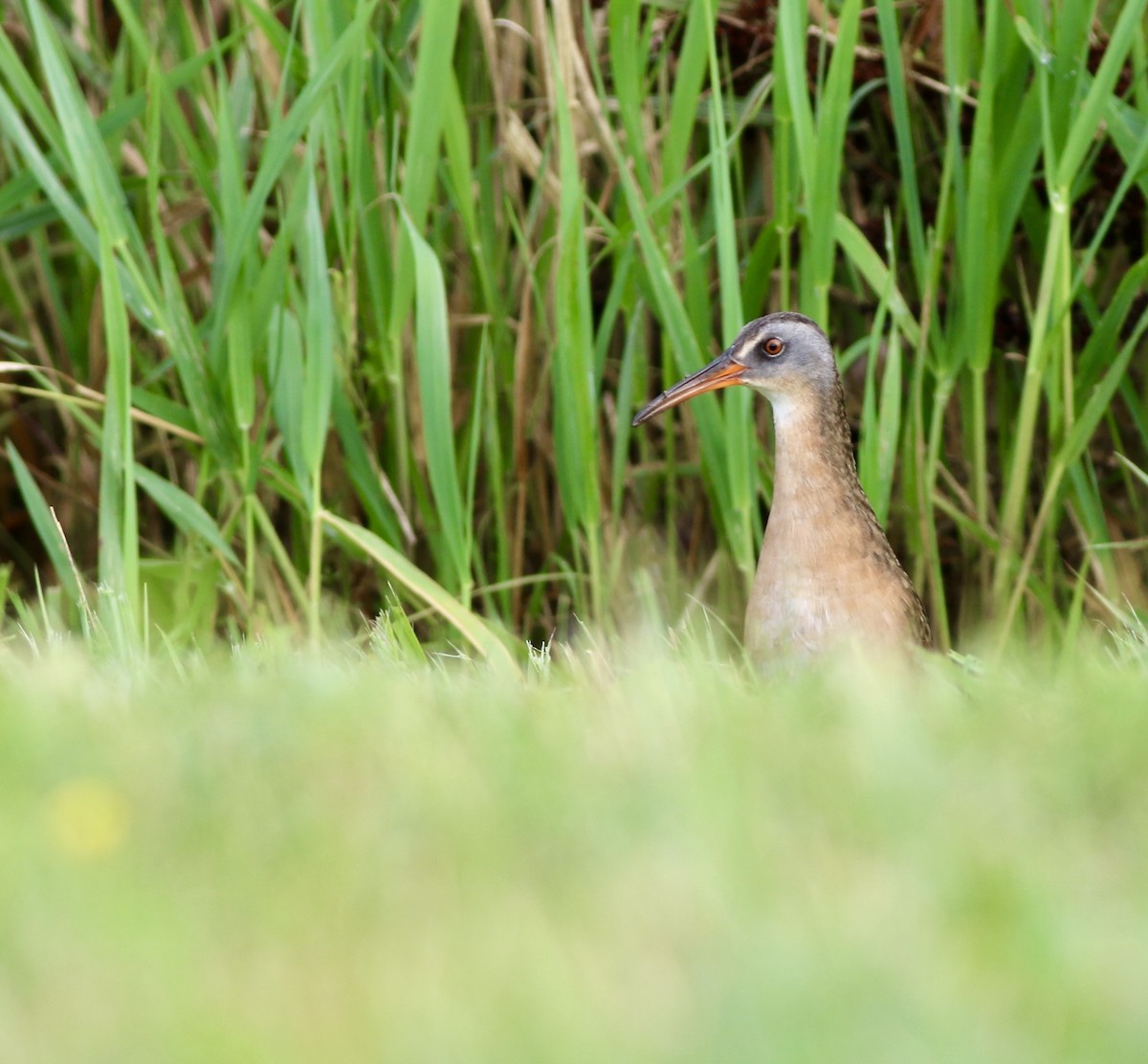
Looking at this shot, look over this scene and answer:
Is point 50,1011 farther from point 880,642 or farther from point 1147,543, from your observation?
point 1147,543

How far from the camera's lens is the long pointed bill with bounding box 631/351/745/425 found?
13.6 ft

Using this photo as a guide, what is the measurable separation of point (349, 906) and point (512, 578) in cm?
295

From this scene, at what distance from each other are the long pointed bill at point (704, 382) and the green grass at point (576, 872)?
1659 mm

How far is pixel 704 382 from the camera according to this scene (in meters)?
4.18

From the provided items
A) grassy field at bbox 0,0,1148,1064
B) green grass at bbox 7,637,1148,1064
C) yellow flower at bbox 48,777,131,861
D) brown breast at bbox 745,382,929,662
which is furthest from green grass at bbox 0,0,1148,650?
yellow flower at bbox 48,777,131,861

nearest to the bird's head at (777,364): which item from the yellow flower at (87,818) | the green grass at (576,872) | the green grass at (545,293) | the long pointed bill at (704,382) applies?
the long pointed bill at (704,382)

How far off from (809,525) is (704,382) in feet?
1.79

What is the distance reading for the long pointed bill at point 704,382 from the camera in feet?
13.6

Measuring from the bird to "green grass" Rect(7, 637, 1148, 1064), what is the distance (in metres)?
1.03

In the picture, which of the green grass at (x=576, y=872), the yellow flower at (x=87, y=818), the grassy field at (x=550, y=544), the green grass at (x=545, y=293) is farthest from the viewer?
the green grass at (x=545, y=293)

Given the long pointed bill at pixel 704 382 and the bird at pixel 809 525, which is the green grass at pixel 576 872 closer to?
the bird at pixel 809 525

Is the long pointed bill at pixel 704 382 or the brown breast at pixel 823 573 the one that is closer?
the brown breast at pixel 823 573

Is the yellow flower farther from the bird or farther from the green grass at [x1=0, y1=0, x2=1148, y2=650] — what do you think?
the bird

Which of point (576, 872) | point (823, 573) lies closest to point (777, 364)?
point (823, 573)
